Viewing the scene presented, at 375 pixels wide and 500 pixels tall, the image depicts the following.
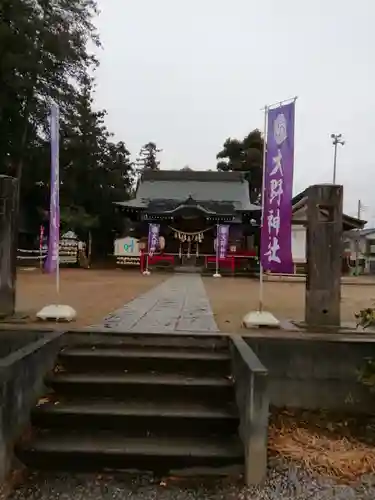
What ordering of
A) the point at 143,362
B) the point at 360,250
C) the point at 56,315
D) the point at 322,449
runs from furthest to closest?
the point at 360,250 < the point at 56,315 < the point at 143,362 < the point at 322,449

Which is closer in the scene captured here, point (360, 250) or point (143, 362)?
point (143, 362)

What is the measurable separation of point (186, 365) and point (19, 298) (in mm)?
5497

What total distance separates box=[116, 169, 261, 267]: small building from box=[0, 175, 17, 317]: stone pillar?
57.2 feet

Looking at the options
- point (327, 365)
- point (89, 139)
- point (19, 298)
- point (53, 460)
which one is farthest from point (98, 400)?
point (89, 139)

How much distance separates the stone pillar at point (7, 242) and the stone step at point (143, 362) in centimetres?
176

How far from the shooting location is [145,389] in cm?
452

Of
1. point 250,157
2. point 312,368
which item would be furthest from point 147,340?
point 250,157

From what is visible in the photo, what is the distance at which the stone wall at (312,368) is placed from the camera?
5211mm

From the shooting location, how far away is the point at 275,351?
5.21 metres

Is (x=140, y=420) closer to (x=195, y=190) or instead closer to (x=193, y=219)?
(x=193, y=219)

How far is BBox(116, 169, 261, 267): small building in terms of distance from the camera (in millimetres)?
25250

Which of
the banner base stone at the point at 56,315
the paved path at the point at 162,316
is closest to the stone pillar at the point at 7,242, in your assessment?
the banner base stone at the point at 56,315

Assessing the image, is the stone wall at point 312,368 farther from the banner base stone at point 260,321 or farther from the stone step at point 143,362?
the banner base stone at point 260,321

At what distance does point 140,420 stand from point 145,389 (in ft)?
1.30
